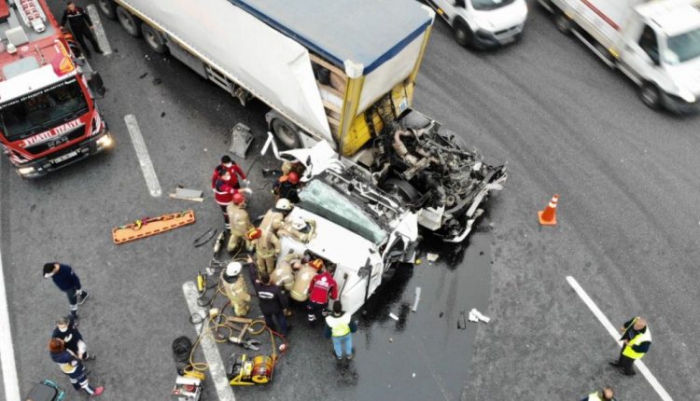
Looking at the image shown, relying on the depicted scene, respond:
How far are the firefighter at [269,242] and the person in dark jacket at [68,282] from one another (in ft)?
9.73

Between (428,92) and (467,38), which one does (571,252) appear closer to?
(428,92)

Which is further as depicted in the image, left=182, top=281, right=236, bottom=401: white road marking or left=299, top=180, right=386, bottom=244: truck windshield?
left=299, top=180, right=386, bottom=244: truck windshield

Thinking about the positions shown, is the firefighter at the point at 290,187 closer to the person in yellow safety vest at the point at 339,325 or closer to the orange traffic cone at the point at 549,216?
the person in yellow safety vest at the point at 339,325

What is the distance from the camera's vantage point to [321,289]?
8.66 m

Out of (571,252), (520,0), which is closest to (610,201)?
(571,252)

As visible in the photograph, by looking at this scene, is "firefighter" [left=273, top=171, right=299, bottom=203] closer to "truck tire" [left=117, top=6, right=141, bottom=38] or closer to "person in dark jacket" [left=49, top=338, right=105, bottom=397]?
"person in dark jacket" [left=49, top=338, right=105, bottom=397]

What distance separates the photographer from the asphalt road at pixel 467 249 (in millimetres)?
9438

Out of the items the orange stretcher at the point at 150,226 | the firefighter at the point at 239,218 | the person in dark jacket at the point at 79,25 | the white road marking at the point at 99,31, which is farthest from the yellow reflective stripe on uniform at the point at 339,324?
the white road marking at the point at 99,31

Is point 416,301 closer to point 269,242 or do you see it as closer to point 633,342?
point 269,242

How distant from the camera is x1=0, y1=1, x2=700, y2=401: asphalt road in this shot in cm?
944

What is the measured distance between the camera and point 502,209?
1165 centimetres

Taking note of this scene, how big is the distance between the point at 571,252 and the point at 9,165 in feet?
37.5

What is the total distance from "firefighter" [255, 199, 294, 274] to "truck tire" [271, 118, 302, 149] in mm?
2537

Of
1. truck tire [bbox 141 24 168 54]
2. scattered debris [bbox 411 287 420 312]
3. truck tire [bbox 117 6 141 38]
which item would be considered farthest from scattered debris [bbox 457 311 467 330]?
truck tire [bbox 117 6 141 38]
